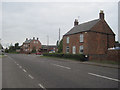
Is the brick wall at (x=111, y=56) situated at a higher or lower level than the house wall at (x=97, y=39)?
lower

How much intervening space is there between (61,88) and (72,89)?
0.53m

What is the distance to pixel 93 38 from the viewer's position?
103 ft

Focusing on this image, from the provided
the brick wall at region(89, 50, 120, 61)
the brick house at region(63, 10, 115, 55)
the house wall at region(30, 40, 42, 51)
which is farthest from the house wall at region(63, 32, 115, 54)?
the house wall at region(30, 40, 42, 51)

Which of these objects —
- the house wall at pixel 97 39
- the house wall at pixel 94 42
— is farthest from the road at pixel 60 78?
the house wall at pixel 97 39

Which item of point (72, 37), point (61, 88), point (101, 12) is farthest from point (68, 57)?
point (61, 88)

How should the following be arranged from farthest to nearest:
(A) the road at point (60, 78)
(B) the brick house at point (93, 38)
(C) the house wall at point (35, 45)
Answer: (C) the house wall at point (35, 45) < (B) the brick house at point (93, 38) < (A) the road at point (60, 78)

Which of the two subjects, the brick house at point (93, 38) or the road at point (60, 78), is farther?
the brick house at point (93, 38)

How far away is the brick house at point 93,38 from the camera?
3078cm

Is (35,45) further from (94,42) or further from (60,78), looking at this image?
(60,78)

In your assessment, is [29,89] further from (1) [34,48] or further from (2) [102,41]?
(1) [34,48]

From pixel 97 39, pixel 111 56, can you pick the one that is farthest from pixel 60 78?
pixel 97 39

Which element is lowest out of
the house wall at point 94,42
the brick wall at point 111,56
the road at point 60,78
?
the road at point 60,78

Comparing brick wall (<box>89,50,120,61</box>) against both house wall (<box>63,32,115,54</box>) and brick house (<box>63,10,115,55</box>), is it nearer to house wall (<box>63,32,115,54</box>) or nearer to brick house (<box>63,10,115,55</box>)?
house wall (<box>63,32,115,54</box>)

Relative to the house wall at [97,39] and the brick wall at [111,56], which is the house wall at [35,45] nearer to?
the house wall at [97,39]
